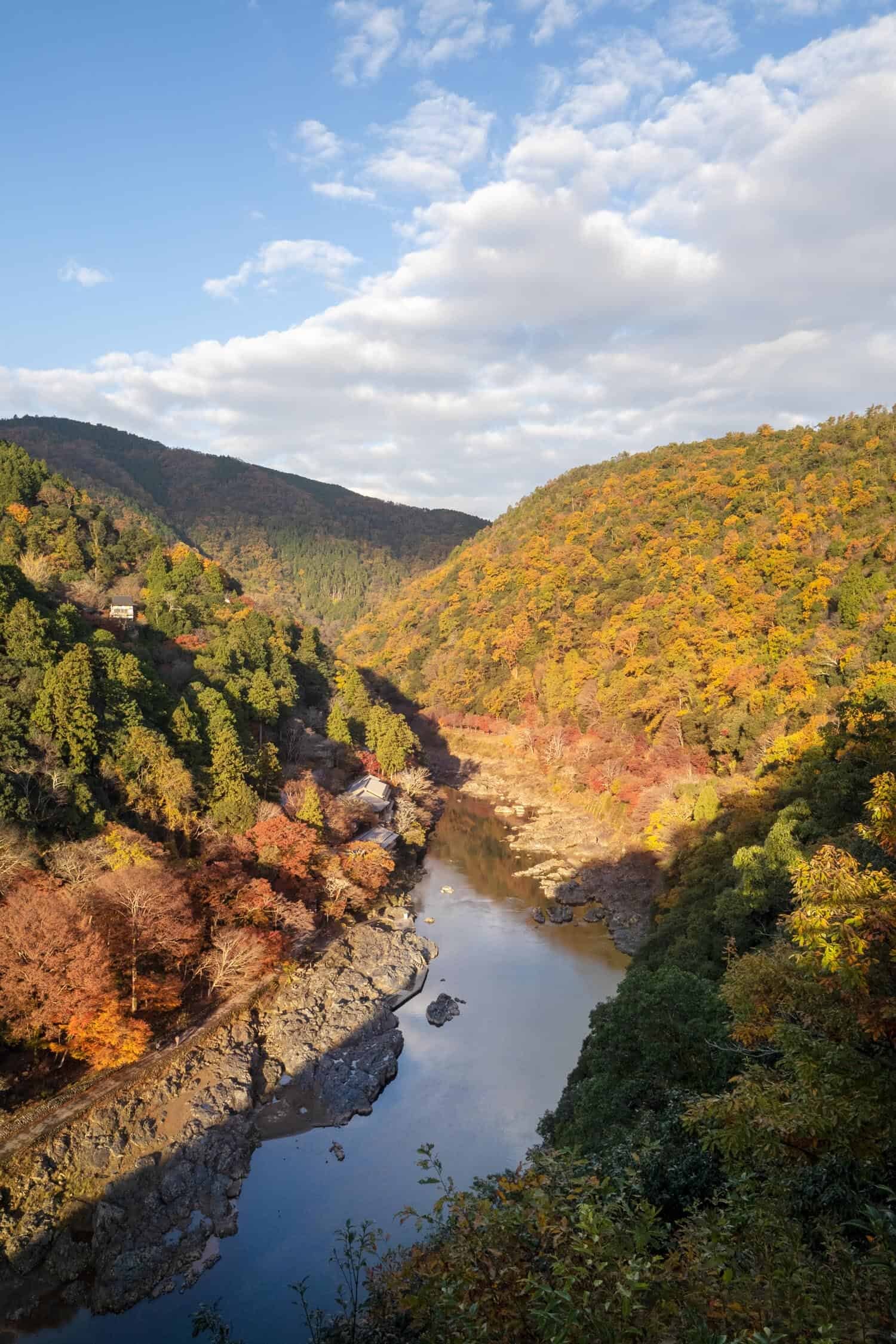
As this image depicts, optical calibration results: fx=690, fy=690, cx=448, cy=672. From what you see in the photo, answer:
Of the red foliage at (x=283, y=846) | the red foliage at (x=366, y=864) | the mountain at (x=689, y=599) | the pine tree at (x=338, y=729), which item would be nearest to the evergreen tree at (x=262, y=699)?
the pine tree at (x=338, y=729)

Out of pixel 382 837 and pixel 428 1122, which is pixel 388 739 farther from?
pixel 428 1122

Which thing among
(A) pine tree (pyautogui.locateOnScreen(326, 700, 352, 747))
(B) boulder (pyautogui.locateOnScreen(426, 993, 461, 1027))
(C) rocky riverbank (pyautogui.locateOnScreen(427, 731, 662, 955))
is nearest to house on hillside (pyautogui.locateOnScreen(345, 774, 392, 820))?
(A) pine tree (pyautogui.locateOnScreen(326, 700, 352, 747))

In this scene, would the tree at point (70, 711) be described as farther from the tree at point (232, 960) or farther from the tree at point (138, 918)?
the tree at point (232, 960)

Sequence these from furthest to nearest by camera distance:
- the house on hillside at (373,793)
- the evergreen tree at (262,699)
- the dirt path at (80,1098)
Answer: the house on hillside at (373,793), the evergreen tree at (262,699), the dirt path at (80,1098)

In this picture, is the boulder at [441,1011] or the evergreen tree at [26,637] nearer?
the boulder at [441,1011]

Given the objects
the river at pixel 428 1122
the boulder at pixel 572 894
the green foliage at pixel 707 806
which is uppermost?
the green foliage at pixel 707 806

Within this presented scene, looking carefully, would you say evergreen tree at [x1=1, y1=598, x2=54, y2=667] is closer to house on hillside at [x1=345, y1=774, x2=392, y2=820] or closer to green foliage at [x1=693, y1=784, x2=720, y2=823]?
house on hillside at [x1=345, y1=774, x2=392, y2=820]

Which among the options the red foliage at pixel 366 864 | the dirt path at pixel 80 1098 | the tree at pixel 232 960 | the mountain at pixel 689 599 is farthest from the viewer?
the mountain at pixel 689 599

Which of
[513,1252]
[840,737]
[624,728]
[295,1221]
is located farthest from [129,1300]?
[624,728]

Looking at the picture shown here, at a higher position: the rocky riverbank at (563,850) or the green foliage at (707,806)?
the green foliage at (707,806)
